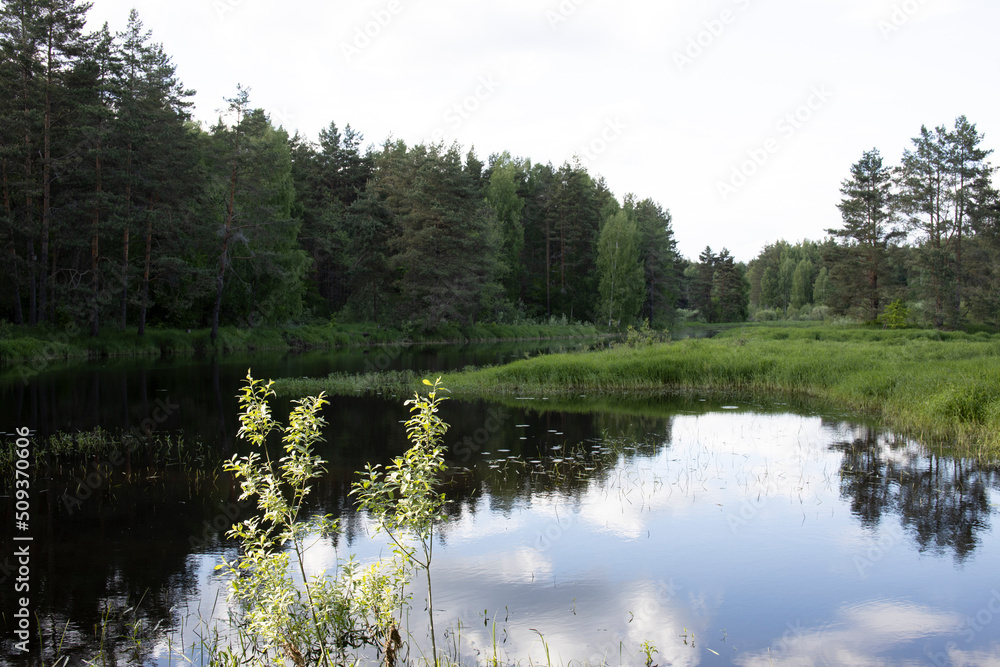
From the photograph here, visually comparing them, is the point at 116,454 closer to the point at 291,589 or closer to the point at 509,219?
the point at 291,589

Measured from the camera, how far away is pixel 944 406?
49.6 feet

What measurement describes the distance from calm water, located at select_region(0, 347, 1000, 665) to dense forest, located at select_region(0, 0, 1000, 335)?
25225mm

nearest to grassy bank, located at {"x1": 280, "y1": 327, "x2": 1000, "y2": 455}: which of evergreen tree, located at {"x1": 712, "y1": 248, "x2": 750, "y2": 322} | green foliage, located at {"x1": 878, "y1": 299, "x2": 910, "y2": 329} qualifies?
green foliage, located at {"x1": 878, "y1": 299, "x2": 910, "y2": 329}

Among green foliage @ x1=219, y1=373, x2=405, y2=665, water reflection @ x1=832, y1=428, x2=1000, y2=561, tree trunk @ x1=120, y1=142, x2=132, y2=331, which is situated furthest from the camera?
tree trunk @ x1=120, y1=142, x2=132, y2=331

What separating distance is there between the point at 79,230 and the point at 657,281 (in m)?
55.1

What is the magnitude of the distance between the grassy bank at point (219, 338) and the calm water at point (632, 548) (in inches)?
870

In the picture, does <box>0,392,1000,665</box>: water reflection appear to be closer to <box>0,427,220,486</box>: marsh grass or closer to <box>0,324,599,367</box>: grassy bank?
<box>0,427,220,486</box>: marsh grass

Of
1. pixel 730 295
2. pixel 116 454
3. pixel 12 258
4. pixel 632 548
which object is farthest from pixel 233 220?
pixel 730 295

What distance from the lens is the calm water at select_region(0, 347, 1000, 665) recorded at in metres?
6.37

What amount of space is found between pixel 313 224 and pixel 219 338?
18.4m

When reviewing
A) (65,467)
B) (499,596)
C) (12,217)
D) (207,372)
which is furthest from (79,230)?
(499,596)

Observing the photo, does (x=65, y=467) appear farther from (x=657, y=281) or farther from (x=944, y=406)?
(x=657, y=281)

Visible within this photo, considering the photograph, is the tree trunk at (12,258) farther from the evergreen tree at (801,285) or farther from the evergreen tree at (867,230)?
the evergreen tree at (801,285)

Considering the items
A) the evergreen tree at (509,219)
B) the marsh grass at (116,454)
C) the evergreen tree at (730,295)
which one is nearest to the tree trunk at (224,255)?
the marsh grass at (116,454)
